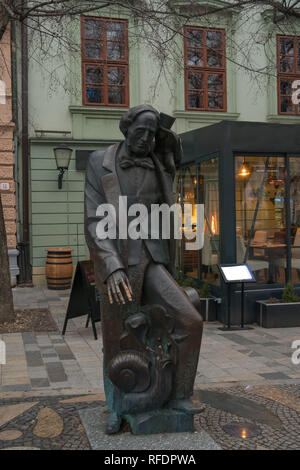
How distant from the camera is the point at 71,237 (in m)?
13.1

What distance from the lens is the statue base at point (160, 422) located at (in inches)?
123

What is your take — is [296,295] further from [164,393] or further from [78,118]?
[78,118]

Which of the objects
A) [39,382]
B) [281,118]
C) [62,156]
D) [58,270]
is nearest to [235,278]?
[39,382]

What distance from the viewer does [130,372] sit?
3.17 meters

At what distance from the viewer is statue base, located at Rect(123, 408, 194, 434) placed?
123 inches

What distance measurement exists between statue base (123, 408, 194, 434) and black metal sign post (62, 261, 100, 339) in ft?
12.5

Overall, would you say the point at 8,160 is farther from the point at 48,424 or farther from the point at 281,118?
the point at 48,424

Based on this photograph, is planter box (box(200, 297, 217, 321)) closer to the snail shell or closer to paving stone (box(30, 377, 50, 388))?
paving stone (box(30, 377, 50, 388))

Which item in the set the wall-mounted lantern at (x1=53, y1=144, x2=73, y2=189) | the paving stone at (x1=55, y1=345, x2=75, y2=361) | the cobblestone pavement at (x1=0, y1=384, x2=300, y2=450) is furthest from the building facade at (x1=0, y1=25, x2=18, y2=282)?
the cobblestone pavement at (x1=0, y1=384, x2=300, y2=450)

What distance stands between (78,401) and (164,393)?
46.6 inches

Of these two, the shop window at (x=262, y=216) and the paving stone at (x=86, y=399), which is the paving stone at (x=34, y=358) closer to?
the paving stone at (x=86, y=399)

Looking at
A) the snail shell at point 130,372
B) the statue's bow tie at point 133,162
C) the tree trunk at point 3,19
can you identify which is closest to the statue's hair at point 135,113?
the statue's bow tie at point 133,162

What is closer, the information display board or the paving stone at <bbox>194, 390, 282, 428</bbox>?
the paving stone at <bbox>194, 390, 282, 428</bbox>
